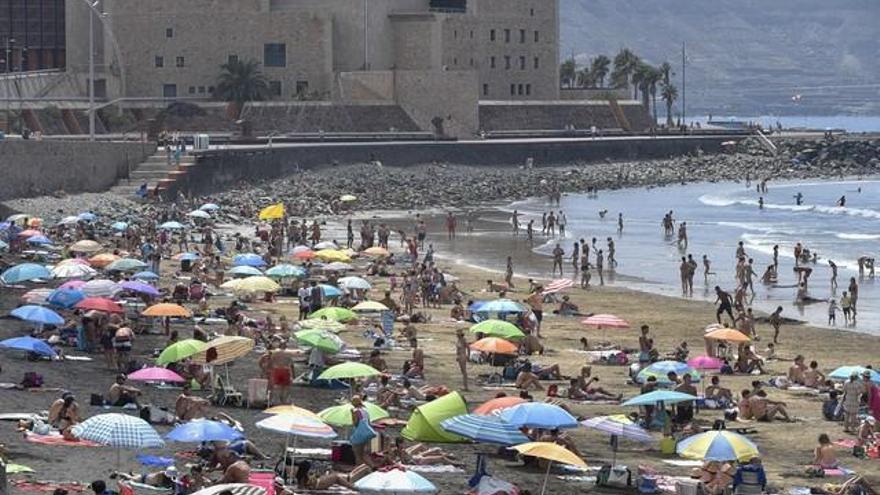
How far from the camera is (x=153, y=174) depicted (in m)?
65.6

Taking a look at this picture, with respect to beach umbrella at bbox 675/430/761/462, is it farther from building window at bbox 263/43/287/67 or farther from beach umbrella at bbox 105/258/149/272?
building window at bbox 263/43/287/67

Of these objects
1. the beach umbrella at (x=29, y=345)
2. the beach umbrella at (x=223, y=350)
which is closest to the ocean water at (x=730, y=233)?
the beach umbrella at (x=223, y=350)

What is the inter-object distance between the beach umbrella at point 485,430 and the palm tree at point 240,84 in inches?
2562

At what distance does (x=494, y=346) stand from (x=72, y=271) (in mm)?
9717

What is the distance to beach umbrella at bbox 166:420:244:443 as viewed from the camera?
66.3 ft

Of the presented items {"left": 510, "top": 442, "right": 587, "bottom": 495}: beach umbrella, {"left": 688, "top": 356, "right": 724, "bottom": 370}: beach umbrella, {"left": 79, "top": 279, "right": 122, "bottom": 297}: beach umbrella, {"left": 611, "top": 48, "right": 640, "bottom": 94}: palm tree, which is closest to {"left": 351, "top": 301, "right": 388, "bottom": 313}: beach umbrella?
{"left": 79, "top": 279, "right": 122, "bottom": 297}: beach umbrella

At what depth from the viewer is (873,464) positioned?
76.6 ft

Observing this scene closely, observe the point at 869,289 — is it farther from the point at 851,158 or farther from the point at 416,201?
the point at 851,158

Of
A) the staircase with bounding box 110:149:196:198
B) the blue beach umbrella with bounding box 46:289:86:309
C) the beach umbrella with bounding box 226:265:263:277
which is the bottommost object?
the beach umbrella with bounding box 226:265:263:277

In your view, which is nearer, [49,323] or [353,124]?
[49,323]

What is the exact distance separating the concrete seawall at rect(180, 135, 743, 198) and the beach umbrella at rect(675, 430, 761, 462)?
147ft

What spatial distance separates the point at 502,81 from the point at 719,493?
2987 inches

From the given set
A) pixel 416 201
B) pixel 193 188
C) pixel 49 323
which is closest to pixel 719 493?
pixel 49 323

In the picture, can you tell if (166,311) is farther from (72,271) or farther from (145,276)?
(145,276)
